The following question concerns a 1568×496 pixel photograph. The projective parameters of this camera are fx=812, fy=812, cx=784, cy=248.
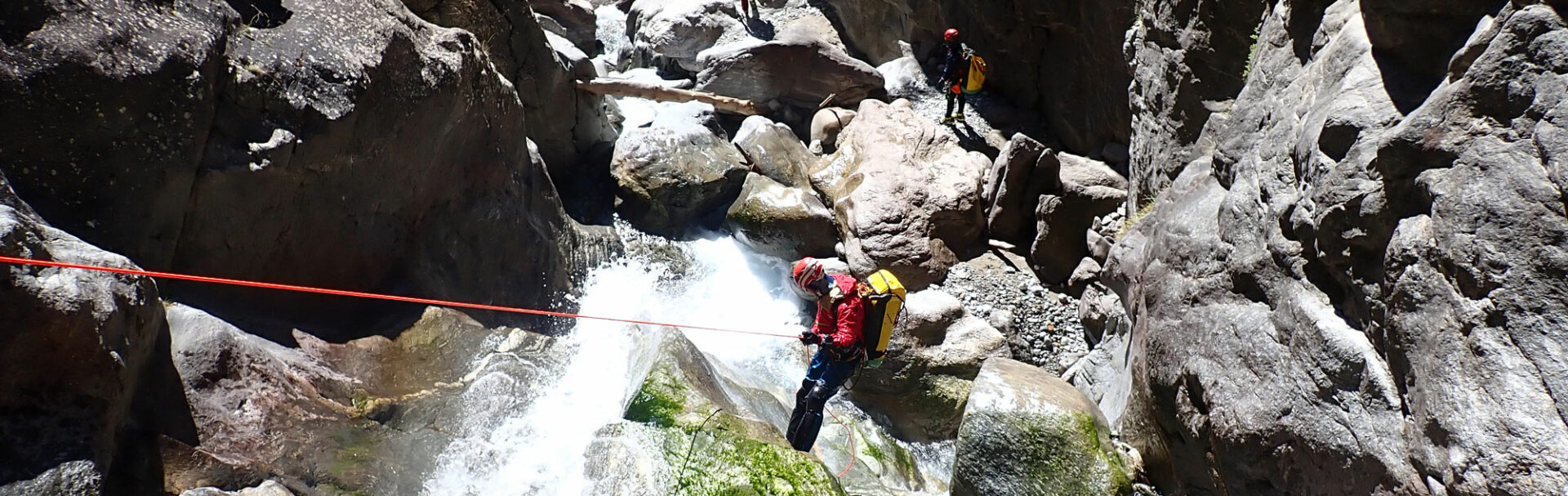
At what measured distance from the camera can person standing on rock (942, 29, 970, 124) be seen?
500 inches

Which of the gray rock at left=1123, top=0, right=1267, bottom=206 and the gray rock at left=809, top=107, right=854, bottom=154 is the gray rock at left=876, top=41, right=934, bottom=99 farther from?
the gray rock at left=1123, top=0, right=1267, bottom=206

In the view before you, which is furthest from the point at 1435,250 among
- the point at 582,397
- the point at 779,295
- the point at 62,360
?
the point at 779,295

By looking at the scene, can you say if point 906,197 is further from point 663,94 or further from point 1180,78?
point 663,94

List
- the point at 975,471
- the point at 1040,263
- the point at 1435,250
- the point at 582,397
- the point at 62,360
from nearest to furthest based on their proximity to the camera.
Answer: the point at 1435,250, the point at 62,360, the point at 975,471, the point at 582,397, the point at 1040,263

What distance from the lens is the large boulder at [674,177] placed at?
11.2m

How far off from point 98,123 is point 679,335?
4169mm

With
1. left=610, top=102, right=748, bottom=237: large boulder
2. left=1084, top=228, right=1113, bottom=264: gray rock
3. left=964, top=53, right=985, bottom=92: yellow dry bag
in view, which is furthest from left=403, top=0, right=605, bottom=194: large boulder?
left=1084, top=228, right=1113, bottom=264: gray rock

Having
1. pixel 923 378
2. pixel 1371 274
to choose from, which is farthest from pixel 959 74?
pixel 1371 274

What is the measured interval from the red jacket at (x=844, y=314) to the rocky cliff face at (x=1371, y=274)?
7.33 ft

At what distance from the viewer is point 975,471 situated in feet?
19.8

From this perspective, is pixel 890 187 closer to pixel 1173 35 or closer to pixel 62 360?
pixel 1173 35

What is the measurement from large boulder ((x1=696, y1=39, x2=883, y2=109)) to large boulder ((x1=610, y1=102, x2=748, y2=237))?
2.26 meters

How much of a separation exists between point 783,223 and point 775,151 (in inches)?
65.6

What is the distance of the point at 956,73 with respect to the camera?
12828 millimetres
